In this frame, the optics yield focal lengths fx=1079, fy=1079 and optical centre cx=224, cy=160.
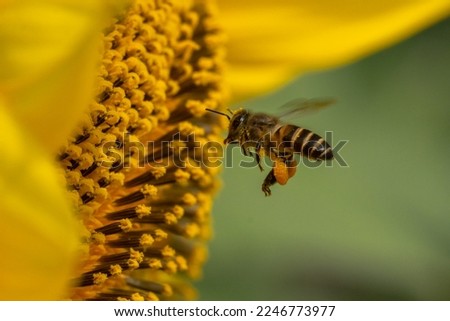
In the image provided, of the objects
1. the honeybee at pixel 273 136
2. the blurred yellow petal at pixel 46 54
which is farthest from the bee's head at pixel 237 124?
the blurred yellow petal at pixel 46 54

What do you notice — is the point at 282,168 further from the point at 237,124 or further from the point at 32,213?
the point at 32,213

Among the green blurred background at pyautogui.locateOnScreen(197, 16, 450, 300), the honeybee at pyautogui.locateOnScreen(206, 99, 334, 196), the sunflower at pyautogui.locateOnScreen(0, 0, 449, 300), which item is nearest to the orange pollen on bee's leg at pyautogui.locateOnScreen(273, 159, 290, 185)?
the honeybee at pyautogui.locateOnScreen(206, 99, 334, 196)

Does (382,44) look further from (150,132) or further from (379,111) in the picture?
(150,132)

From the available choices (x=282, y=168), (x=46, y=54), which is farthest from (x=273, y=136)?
(x=46, y=54)

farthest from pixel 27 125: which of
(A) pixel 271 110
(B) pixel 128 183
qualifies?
(A) pixel 271 110

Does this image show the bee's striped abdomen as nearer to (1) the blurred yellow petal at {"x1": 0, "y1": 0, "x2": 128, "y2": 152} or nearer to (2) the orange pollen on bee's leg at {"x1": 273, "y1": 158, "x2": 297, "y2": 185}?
(2) the orange pollen on bee's leg at {"x1": 273, "y1": 158, "x2": 297, "y2": 185}


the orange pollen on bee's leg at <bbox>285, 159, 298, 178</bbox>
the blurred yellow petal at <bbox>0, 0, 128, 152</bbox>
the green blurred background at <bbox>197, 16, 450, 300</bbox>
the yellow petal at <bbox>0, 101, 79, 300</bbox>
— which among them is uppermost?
the green blurred background at <bbox>197, 16, 450, 300</bbox>
